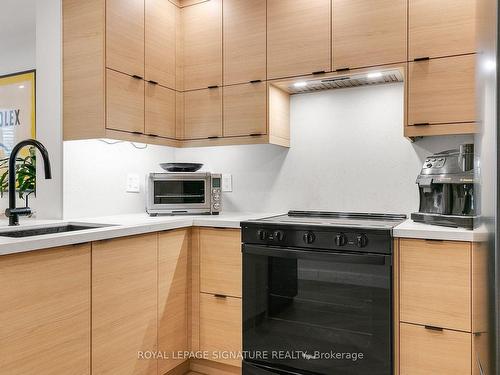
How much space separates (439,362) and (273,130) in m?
1.55

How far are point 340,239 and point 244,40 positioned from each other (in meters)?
1.46

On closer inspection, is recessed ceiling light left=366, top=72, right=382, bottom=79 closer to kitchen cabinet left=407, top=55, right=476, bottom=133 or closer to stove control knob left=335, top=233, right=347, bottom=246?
kitchen cabinet left=407, top=55, right=476, bottom=133

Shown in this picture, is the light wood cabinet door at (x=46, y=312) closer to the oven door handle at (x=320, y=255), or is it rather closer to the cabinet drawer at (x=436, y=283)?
the oven door handle at (x=320, y=255)

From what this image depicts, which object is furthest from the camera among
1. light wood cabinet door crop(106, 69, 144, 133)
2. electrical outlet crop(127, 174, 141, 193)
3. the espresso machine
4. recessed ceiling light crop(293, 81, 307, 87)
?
electrical outlet crop(127, 174, 141, 193)

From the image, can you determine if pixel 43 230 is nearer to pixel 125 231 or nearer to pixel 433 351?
pixel 125 231

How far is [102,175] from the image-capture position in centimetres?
253

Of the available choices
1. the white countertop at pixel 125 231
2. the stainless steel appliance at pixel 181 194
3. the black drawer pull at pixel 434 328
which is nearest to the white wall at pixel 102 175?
the white countertop at pixel 125 231

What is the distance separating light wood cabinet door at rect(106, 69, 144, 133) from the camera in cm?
221

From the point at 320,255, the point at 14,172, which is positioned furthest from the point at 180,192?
the point at 320,255

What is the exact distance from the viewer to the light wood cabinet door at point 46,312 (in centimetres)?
139

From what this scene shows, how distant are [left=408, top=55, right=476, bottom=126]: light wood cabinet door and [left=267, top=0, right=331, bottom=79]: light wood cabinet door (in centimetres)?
51

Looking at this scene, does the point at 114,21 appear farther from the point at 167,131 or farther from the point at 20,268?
the point at 20,268

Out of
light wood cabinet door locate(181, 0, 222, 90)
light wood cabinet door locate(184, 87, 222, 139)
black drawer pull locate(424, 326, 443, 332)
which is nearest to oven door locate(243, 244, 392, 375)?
black drawer pull locate(424, 326, 443, 332)

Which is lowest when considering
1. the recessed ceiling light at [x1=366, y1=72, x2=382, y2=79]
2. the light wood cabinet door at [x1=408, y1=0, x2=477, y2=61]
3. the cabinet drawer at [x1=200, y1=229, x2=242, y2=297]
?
the cabinet drawer at [x1=200, y1=229, x2=242, y2=297]
